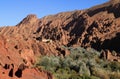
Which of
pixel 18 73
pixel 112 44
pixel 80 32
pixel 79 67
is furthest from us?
pixel 80 32

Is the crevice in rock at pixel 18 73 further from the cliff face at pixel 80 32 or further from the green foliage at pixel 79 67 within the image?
the cliff face at pixel 80 32

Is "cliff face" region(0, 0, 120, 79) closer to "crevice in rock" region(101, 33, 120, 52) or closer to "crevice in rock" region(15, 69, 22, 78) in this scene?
"crevice in rock" region(101, 33, 120, 52)

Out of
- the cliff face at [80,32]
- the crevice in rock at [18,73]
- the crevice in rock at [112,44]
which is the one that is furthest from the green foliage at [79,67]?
the crevice in rock at [112,44]

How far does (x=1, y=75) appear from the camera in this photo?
2730 cm

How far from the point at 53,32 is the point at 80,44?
82.0 ft

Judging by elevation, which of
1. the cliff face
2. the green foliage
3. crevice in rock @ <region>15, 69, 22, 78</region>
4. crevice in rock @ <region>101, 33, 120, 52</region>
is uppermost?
the cliff face

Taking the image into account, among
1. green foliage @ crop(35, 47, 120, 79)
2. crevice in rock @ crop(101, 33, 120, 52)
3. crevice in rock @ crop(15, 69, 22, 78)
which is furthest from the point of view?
crevice in rock @ crop(101, 33, 120, 52)

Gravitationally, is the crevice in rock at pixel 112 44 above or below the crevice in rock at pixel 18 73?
above

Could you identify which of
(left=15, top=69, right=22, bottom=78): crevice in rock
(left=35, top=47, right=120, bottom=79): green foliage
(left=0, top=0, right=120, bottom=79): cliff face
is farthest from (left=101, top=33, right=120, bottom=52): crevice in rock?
(left=15, top=69, right=22, bottom=78): crevice in rock

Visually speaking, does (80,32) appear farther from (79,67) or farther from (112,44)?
(79,67)

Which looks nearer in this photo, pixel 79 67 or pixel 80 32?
pixel 79 67

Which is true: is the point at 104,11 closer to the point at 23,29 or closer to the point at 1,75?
the point at 23,29

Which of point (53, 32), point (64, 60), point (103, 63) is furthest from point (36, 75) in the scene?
point (53, 32)

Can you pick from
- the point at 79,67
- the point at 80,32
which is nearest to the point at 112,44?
the point at 80,32
